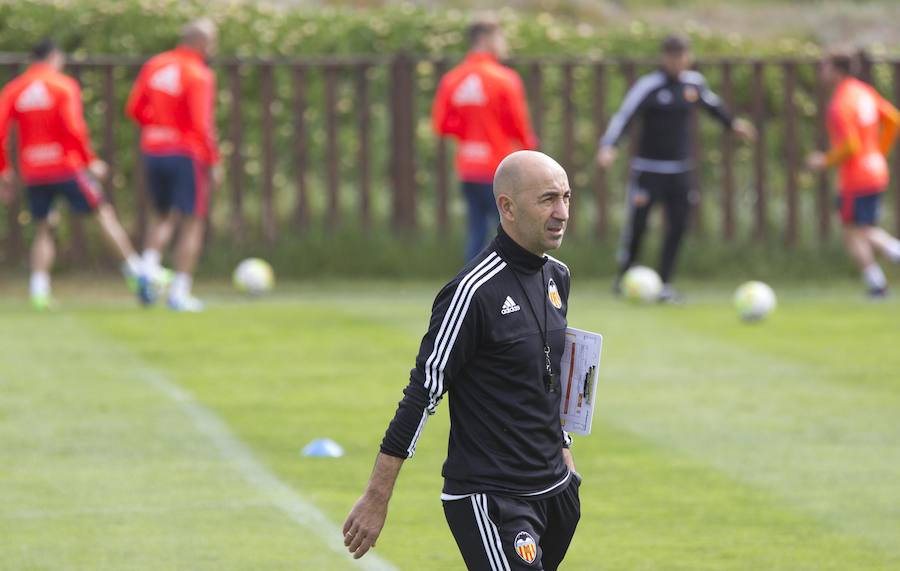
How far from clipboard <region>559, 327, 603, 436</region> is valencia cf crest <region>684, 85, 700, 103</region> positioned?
10914 mm

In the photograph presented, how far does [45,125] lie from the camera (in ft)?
50.5

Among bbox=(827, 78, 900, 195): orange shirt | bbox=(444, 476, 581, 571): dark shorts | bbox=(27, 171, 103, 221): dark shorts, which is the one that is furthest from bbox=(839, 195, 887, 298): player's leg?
bbox=(444, 476, 581, 571): dark shorts

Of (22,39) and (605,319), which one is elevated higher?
(22,39)

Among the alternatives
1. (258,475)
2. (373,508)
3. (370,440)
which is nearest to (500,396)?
(373,508)

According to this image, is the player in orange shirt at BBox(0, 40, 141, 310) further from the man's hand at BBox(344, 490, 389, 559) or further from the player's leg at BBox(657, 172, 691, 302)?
Answer: the man's hand at BBox(344, 490, 389, 559)

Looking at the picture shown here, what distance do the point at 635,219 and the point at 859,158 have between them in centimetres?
220

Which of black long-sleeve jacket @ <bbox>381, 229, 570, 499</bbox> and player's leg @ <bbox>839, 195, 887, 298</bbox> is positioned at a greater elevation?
black long-sleeve jacket @ <bbox>381, 229, 570, 499</bbox>

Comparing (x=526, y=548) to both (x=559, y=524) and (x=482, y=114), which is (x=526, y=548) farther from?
(x=482, y=114)

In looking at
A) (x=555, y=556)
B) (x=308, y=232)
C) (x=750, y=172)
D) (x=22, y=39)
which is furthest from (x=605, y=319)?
(x=555, y=556)

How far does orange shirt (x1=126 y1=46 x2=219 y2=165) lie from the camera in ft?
49.9

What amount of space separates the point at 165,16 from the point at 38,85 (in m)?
3.90

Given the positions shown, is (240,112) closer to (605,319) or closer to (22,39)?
(22,39)

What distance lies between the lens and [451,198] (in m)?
19.7

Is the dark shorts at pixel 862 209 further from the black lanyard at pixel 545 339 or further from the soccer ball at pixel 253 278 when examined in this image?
the black lanyard at pixel 545 339
